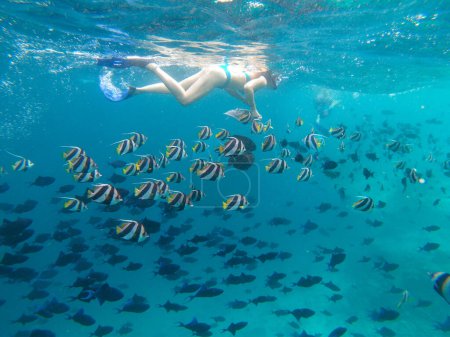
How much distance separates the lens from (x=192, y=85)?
941 centimetres

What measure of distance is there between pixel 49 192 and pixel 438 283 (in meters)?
59.5

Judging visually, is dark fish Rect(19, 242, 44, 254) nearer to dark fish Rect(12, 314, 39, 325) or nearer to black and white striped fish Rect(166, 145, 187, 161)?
dark fish Rect(12, 314, 39, 325)

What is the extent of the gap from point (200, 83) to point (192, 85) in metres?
0.28

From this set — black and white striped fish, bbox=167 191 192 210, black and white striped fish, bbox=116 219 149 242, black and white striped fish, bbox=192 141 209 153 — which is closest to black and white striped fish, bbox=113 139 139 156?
black and white striped fish, bbox=167 191 192 210

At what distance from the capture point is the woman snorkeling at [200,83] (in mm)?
8977

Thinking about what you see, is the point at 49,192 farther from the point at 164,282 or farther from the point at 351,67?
the point at 351,67

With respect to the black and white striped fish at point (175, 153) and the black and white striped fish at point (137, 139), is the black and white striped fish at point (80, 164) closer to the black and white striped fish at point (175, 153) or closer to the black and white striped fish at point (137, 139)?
the black and white striped fish at point (137, 139)

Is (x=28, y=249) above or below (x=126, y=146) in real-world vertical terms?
below

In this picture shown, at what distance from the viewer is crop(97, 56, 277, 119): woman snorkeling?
8.98 metres

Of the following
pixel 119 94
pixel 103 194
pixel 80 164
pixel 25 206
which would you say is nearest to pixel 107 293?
pixel 103 194

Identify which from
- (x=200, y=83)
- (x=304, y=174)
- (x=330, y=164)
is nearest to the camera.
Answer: (x=304, y=174)

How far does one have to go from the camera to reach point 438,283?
12.2ft

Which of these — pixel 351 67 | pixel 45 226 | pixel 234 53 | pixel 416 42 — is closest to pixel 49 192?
pixel 45 226

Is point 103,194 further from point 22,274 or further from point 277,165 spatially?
point 22,274
